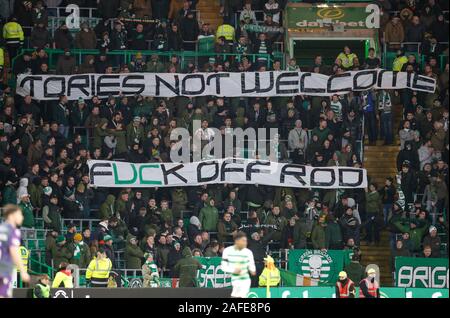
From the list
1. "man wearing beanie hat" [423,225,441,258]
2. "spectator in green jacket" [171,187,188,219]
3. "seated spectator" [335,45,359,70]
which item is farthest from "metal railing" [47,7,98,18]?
"man wearing beanie hat" [423,225,441,258]

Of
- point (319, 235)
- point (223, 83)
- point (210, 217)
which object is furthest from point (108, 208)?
point (319, 235)

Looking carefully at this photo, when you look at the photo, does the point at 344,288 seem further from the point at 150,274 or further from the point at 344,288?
the point at 150,274

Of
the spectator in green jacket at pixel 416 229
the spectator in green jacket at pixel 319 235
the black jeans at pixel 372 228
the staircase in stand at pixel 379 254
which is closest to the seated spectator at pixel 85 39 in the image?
the spectator in green jacket at pixel 319 235

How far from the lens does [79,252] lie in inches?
1188

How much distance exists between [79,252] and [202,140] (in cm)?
498

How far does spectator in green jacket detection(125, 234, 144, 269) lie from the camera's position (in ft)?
100

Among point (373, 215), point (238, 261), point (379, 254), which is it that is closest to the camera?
point (238, 261)

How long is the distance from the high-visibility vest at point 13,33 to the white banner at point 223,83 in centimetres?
155

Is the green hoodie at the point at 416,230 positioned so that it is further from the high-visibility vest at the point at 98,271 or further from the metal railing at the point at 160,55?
the high-visibility vest at the point at 98,271

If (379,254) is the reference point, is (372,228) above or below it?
above

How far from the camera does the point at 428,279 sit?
3081cm

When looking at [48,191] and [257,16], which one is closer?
[48,191]

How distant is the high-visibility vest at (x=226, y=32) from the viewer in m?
35.7
